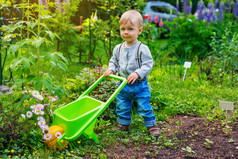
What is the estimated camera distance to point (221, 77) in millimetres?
4582

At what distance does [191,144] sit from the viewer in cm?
262

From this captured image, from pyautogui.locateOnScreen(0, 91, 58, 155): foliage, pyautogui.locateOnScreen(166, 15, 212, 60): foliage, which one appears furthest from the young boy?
pyautogui.locateOnScreen(166, 15, 212, 60): foliage

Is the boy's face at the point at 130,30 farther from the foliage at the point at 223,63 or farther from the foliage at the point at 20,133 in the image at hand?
the foliage at the point at 223,63

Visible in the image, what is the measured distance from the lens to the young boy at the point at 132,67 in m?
2.51

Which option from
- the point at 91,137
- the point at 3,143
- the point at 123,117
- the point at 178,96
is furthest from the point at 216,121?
the point at 3,143

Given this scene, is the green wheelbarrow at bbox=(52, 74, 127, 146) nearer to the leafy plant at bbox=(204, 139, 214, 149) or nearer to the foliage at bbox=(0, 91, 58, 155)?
the foliage at bbox=(0, 91, 58, 155)

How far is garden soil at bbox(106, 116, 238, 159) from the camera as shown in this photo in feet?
7.88

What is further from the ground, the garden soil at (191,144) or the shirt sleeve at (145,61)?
the shirt sleeve at (145,61)

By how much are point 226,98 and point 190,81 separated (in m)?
0.75

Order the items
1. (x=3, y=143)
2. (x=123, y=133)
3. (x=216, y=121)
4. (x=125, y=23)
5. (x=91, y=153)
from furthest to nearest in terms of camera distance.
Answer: (x=216, y=121)
(x=123, y=133)
(x=125, y=23)
(x=91, y=153)
(x=3, y=143)

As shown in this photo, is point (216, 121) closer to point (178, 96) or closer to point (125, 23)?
point (178, 96)

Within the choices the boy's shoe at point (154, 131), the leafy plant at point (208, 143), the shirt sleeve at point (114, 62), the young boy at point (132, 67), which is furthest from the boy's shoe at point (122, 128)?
the leafy plant at point (208, 143)

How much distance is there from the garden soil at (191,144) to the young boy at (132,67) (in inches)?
9.7

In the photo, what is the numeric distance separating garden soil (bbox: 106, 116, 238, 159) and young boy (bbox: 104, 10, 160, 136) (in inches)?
9.7
